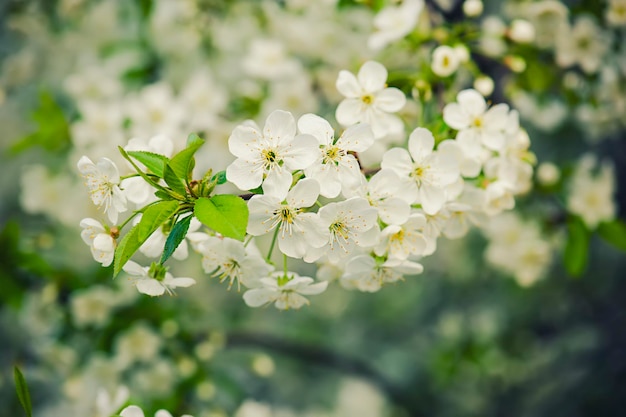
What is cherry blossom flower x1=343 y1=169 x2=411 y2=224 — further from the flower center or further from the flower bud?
the flower bud

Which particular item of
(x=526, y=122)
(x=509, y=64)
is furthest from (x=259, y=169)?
(x=526, y=122)

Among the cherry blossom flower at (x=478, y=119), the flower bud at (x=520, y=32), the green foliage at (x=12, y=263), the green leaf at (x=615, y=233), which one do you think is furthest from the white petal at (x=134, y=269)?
the green leaf at (x=615, y=233)

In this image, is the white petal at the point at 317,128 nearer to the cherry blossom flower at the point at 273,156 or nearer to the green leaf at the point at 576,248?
the cherry blossom flower at the point at 273,156

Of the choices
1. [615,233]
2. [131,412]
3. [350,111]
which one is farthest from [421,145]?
[615,233]

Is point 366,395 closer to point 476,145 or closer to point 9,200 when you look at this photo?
point 9,200

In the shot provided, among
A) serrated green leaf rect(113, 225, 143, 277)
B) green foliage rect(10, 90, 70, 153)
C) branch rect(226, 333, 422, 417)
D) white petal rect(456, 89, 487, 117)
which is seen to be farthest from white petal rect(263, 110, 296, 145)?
branch rect(226, 333, 422, 417)

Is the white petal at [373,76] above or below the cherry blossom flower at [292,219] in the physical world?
above
